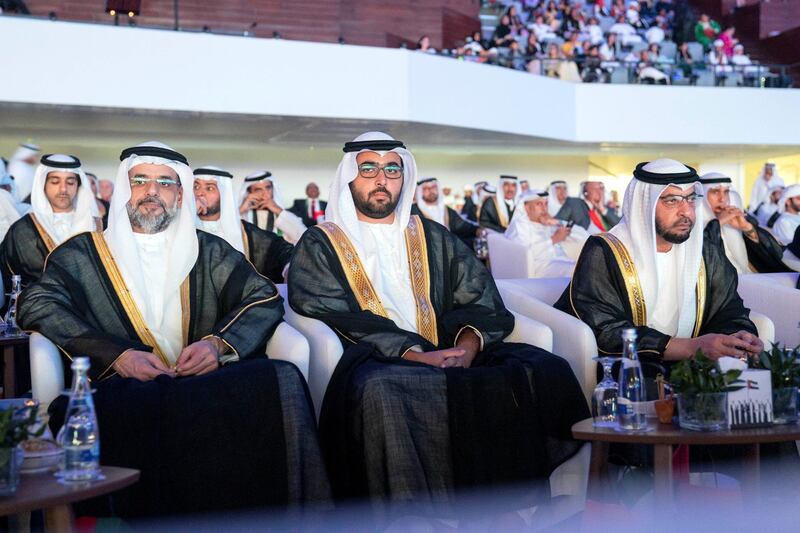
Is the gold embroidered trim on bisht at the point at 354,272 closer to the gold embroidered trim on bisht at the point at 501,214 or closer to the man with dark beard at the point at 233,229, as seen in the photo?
the man with dark beard at the point at 233,229

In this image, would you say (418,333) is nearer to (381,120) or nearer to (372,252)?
(372,252)

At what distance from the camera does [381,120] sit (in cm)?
1390

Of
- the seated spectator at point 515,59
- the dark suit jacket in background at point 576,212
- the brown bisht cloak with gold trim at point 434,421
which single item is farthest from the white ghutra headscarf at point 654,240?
the seated spectator at point 515,59

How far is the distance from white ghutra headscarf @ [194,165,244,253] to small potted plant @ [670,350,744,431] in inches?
130

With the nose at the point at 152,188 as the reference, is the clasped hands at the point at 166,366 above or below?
below

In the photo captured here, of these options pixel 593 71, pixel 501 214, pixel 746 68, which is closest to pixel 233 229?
pixel 501 214

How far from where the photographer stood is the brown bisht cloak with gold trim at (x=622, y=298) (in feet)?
14.9

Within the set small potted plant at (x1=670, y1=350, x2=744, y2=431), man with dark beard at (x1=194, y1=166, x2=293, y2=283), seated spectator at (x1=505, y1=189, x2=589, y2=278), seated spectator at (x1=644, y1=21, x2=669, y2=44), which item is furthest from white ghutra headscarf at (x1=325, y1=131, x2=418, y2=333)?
seated spectator at (x1=644, y1=21, x2=669, y2=44)

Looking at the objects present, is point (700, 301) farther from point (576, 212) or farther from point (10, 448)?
point (576, 212)

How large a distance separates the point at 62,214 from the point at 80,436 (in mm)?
4774

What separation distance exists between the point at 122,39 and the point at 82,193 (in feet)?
17.3

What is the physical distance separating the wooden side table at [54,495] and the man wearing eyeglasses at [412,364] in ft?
4.05

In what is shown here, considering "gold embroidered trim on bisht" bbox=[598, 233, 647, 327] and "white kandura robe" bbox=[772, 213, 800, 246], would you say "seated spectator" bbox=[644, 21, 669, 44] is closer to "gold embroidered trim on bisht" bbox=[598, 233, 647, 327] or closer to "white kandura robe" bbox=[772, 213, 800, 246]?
"white kandura robe" bbox=[772, 213, 800, 246]

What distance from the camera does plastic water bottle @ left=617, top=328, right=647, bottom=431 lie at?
130 inches
